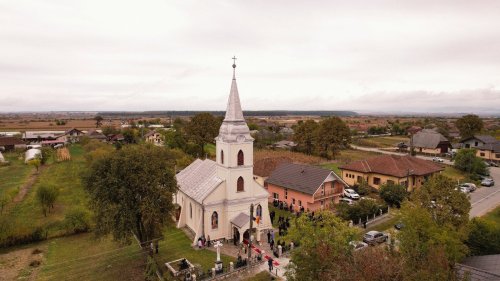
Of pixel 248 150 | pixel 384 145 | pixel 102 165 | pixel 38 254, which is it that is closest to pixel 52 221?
pixel 38 254

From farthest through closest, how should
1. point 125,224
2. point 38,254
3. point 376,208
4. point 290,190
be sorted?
point 290,190 < point 376,208 < point 38,254 < point 125,224

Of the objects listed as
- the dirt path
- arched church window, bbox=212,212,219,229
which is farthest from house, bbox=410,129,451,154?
the dirt path

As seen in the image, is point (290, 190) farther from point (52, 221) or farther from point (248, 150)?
point (52, 221)

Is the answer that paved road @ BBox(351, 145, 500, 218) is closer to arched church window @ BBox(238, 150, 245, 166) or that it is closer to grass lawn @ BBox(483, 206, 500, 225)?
grass lawn @ BBox(483, 206, 500, 225)

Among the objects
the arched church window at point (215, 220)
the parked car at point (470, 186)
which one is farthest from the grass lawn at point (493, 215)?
the arched church window at point (215, 220)

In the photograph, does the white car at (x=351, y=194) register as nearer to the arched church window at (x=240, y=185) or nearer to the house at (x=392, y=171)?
the house at (x=392, y=171)

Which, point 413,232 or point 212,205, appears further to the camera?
point 212,205

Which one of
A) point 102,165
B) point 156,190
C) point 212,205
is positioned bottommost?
point 212,205
